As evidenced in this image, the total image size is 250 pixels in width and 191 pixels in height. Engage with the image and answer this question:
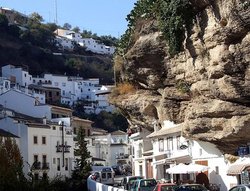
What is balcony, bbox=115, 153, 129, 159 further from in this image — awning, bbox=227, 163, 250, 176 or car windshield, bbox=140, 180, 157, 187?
awning, bbox=227, 163, 250, 176

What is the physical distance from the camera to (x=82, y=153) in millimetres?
72250

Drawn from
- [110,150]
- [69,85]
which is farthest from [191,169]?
[69,85]

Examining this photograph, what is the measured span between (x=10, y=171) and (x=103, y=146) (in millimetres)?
75945

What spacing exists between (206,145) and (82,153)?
32761mm

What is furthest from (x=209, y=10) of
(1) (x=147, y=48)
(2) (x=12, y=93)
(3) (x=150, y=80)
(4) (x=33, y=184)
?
(2) (x=12, y=93)

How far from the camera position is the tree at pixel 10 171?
39.1m

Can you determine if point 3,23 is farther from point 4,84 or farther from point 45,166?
point 45,166

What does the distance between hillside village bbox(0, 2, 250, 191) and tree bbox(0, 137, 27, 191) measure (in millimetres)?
2676

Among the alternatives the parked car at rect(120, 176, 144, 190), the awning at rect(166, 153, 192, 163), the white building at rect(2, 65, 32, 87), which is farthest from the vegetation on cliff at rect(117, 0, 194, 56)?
the white building at rect(2, 65, 32, 87)

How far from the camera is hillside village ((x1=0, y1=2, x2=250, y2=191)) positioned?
4059 cm

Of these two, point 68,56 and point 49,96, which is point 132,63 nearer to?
point 49,96

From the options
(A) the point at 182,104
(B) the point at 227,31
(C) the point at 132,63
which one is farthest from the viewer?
(C) the point at 132,63

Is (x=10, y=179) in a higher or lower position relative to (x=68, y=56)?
lower

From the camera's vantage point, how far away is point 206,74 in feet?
125
